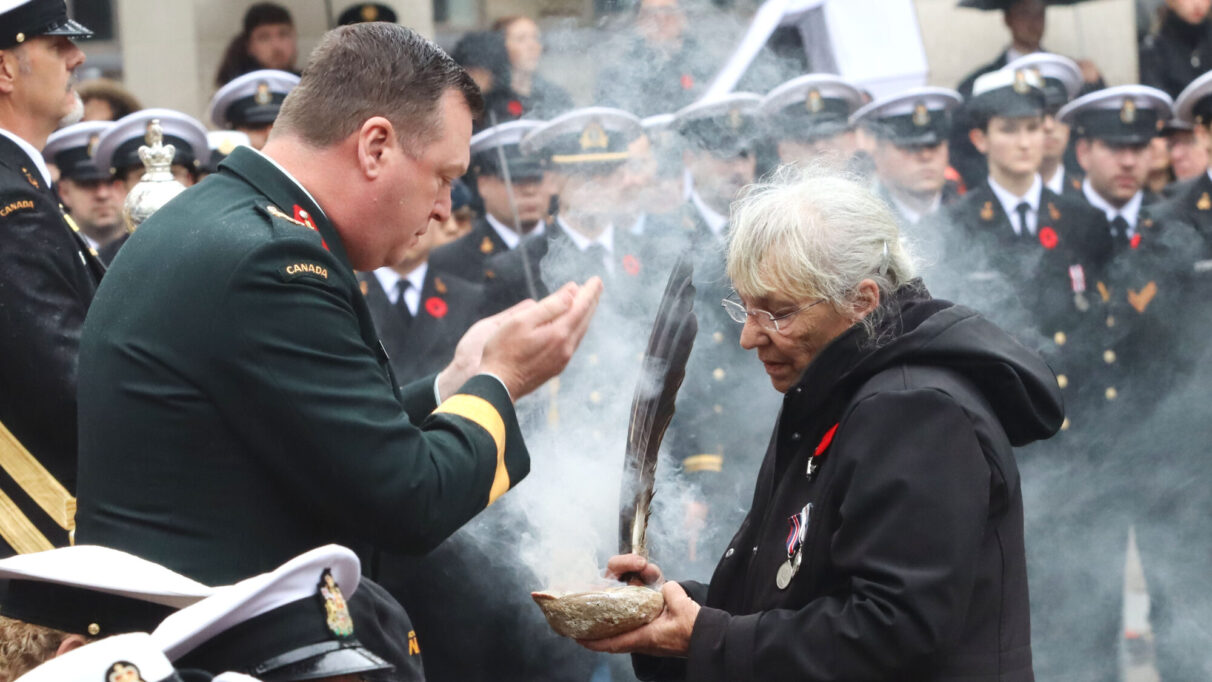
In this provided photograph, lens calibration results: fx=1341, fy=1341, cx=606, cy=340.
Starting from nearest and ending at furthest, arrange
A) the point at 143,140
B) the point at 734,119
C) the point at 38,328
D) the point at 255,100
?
the point at 38,328 < the point at 734,119 < the point at 143,140 < the point at 255,100

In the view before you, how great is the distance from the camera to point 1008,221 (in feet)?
22.0

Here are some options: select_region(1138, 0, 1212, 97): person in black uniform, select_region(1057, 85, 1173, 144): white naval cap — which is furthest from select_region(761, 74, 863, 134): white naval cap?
select_region(1138, 0, 1212, 97): person in black uniform

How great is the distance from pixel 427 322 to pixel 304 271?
3.96m

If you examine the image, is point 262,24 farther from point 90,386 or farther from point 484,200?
point 90,386

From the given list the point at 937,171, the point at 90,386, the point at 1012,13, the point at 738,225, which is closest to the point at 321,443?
the point at 90,386

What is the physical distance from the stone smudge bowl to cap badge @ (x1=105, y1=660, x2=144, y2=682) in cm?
124

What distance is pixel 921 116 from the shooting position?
6.89 meters

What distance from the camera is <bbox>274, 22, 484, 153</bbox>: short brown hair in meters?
2.51

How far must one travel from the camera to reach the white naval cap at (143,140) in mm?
6180

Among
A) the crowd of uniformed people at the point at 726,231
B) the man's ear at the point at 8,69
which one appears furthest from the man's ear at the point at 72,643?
the man's ear at the point at 8,69

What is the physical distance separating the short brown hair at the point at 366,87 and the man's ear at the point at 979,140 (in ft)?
16.4

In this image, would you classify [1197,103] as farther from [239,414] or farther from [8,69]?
[239,414]

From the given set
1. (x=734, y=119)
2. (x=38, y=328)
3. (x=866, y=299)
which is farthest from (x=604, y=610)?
(x=734, y=119)

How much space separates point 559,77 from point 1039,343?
2.67 meters
